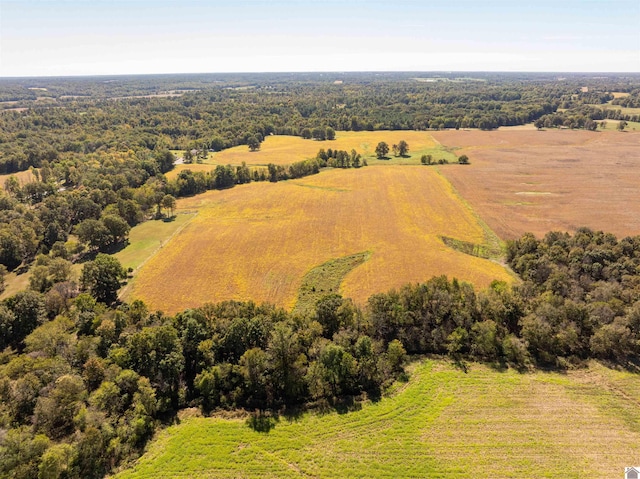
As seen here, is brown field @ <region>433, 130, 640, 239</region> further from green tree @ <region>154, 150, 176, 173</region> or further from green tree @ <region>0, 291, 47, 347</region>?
green tree @ <region>154, 150, 176, 173</region>

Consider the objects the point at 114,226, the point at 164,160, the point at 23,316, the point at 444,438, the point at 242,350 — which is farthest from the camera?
the point at 164,160

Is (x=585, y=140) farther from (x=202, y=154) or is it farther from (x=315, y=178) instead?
(x=202, y=154)

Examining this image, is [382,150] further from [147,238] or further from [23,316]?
[23,316]

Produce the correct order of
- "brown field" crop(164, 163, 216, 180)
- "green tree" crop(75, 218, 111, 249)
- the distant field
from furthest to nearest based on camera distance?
"brown field" crop(164, 163, 216, 180)
"green tree" crop(75, 218, 111, 249)
the distant field

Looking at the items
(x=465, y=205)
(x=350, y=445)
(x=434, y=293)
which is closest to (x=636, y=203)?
(x=465, y=205)

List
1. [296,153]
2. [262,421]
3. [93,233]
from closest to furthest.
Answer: [262,421], [93,233], [296,153]

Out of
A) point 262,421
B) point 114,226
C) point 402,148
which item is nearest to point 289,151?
point 402,148

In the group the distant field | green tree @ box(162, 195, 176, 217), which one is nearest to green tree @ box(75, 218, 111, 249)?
green tree @ box(162, 195, 176, 217)
